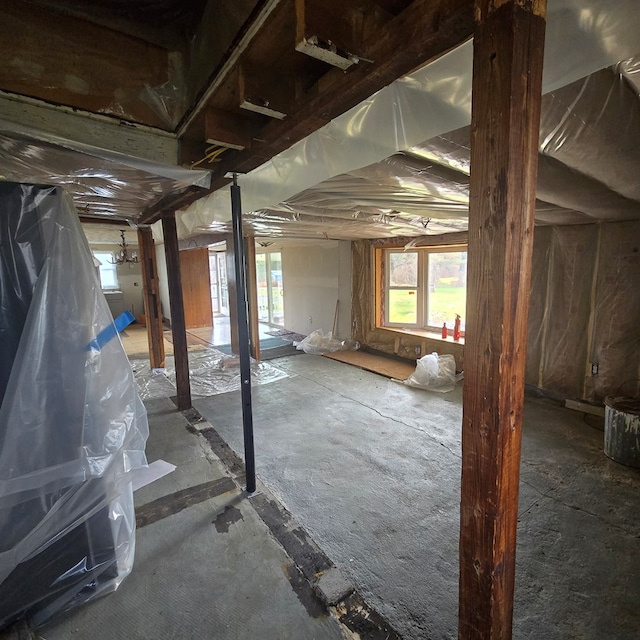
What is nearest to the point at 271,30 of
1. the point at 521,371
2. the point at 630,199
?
the point at 521,371

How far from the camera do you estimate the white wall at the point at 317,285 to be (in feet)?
19.3

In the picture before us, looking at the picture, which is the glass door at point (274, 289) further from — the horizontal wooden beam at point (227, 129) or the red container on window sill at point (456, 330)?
the horizontal wooden beam at point (227, 129)

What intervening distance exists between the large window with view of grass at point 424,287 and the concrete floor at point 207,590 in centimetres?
365

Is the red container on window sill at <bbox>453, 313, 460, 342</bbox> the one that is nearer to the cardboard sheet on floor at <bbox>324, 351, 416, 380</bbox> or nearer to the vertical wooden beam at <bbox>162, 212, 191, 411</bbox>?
the cardboard sheet on floor at <bbox>324, 351, 416, 380</bbox>

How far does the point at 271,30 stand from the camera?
1.01 metres

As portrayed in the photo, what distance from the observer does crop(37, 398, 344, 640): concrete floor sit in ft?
4.40

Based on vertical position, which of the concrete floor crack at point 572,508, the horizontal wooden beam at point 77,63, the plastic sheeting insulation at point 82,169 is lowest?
the concrete floor crack at point 572,508

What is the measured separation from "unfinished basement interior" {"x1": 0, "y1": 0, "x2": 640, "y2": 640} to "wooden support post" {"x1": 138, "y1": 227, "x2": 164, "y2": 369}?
158 centimetres

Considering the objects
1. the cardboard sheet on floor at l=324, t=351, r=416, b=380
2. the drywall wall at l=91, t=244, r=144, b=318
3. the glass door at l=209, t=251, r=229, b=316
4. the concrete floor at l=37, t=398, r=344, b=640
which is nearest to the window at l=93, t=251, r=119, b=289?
the drywall wall at l=91, t=244, r=144, b=318

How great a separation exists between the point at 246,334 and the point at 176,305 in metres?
1.49

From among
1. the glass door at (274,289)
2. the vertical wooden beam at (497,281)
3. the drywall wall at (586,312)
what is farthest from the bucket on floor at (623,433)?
the glass door at (274,289)

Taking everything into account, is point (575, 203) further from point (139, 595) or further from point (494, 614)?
point (139, 595)

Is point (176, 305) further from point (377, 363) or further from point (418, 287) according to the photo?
point (418, 287)

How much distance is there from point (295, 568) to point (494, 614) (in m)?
1.08
